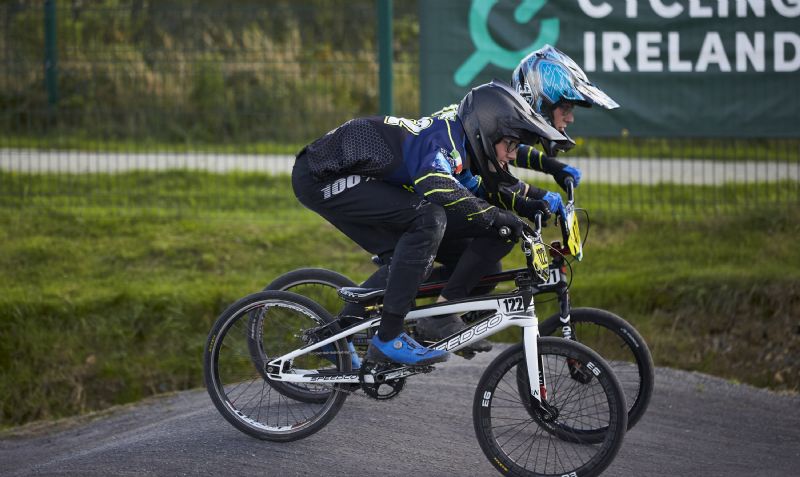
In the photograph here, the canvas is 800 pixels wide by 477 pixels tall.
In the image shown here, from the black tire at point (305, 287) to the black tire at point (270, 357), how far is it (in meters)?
0.03

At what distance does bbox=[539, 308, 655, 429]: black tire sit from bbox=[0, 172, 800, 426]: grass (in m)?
2.48

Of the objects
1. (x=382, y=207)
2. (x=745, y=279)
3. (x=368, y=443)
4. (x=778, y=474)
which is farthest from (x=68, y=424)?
(x=745, y=279)

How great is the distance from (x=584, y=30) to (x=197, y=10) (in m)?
3.57

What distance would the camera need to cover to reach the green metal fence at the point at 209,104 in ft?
34.0

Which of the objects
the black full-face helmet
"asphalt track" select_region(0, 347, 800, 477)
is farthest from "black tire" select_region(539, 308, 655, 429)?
the black full-face helmet

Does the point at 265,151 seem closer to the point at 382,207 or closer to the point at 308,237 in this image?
the point at 308,237

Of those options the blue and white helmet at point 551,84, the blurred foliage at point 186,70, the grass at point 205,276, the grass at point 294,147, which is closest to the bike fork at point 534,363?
the blue and white helmet at point 551,84

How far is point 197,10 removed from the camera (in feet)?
34.1

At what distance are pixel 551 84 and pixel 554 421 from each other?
5.92ft

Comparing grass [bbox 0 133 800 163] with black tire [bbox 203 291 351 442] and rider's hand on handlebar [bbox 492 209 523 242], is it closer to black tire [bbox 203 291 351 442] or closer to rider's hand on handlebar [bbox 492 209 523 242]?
black tire [bbox 203 291 351 442]

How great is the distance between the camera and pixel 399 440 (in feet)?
20.5

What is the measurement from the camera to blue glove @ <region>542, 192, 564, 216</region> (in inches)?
230

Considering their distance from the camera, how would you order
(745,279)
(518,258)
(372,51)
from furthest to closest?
(372,51) → (518,258) → (745,279)

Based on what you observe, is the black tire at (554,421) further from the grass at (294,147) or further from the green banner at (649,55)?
the grass at (294,147)
